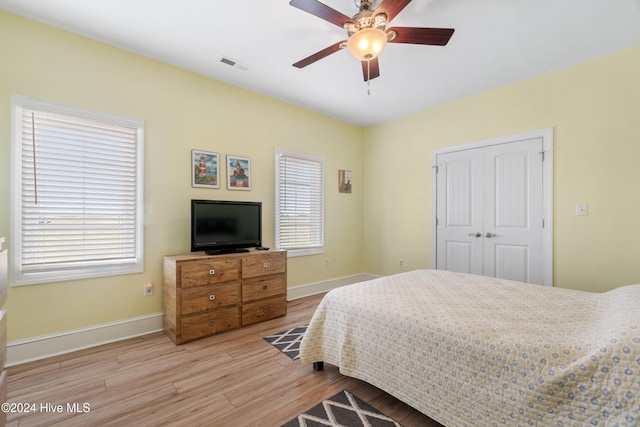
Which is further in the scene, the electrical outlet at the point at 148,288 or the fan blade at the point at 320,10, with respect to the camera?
the electrical outlet at the point at 148,288

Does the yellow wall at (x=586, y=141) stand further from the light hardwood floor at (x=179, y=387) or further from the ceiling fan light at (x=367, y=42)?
the light hardwood floor at (x=179, y=387)

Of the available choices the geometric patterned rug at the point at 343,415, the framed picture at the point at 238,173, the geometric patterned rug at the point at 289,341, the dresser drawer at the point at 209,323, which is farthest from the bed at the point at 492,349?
the framed picture at the point at 238,173

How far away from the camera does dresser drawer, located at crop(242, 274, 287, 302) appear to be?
9.97ft

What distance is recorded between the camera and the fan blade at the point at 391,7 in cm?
168

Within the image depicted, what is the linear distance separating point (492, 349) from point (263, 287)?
7.73 ft

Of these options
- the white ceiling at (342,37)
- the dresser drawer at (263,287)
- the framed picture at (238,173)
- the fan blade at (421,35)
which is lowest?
the dresser drawer at (263,287)

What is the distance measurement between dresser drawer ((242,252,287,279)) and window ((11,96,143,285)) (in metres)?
1.02

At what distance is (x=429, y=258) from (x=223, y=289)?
9.25ft

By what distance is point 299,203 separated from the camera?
4137 millimetres

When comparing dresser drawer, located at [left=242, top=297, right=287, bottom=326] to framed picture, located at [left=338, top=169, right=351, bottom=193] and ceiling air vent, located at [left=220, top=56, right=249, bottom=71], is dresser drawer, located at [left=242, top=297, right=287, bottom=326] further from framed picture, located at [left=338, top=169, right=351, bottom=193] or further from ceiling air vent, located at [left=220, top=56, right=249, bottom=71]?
ceiling air vent, located at [left=220, top=56, right=249, bottom=71]

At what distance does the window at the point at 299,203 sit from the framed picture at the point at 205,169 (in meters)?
0.84

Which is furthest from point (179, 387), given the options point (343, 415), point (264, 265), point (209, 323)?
point (264, 265)

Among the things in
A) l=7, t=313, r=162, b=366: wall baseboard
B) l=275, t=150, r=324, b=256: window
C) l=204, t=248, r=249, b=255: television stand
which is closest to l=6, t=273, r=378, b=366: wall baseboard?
l=7, t=313, r=162, b=366: wall baseboard

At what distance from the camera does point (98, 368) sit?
7.13 feet
